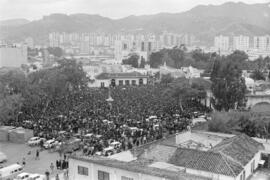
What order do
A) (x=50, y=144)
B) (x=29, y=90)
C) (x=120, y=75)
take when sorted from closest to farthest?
1. (x=50, y=144)
2. (x=29, y=90)
3. (x=120, y=75)

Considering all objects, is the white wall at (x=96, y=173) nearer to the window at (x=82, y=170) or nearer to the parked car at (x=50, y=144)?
the window at (x=82, y=170)

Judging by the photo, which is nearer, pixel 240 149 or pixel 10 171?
pixel 240 149

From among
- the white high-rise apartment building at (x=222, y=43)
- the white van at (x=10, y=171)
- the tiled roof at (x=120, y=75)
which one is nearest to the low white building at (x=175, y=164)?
the white van at (x=10, y=171)

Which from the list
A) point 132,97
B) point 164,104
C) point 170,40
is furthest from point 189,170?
point 170,40

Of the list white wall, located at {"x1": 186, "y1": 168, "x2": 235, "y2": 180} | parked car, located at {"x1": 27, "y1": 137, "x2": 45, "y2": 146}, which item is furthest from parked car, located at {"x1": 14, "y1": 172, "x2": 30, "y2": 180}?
white wall, located at {"x1": 186, "y1": 168, "x2": 235, "y2": 180}

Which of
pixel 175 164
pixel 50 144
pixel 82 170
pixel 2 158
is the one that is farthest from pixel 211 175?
pixel 2 158

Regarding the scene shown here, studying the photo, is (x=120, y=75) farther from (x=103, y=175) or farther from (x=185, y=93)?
(x=103, y=175)
